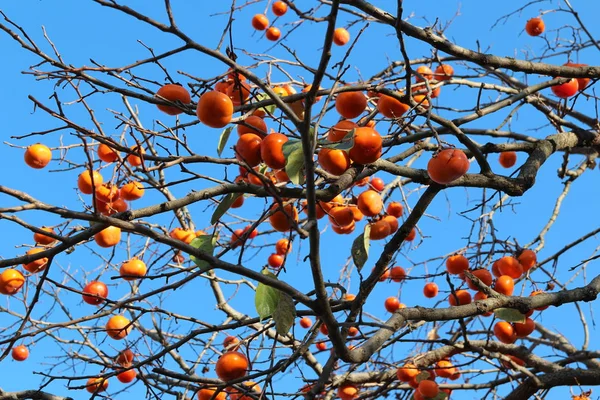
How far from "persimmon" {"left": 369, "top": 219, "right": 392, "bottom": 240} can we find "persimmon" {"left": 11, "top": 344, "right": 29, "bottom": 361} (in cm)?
284

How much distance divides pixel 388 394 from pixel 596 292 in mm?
1468

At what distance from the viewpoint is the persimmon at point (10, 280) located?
2748 mm

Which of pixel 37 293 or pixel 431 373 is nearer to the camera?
pixel 37 293

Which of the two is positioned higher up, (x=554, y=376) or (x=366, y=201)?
(x=366, y=201)

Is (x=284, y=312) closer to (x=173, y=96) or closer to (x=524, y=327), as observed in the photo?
(x=173, y=96)

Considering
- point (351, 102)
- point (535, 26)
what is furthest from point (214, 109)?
point (535, 26)

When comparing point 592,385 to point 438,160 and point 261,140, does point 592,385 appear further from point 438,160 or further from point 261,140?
point 261,140

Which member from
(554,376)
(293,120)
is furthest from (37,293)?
(554,376)

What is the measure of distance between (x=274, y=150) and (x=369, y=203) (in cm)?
108

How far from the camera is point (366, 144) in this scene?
5.87 feet

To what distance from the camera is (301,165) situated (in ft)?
5.21

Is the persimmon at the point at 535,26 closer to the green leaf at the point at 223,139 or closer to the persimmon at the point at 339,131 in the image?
the persimmon at the point at 339,131

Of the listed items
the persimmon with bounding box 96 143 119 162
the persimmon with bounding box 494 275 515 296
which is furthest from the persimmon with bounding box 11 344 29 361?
the persimmon with bounding box 494 275 515 296

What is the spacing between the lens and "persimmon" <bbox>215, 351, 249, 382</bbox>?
1993 mm
